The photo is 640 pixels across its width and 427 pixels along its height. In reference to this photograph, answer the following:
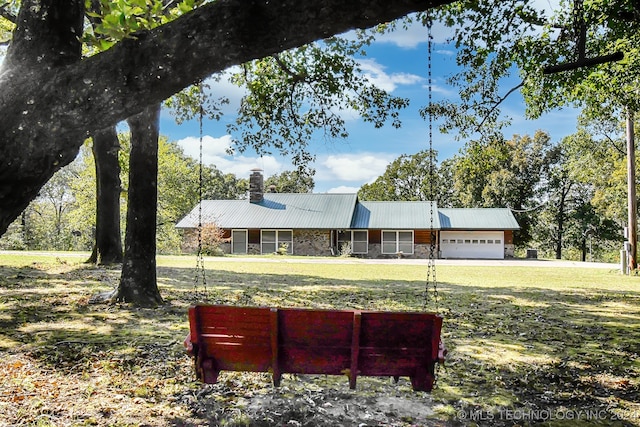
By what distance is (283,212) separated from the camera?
37656mm

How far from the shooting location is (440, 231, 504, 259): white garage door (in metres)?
36.0

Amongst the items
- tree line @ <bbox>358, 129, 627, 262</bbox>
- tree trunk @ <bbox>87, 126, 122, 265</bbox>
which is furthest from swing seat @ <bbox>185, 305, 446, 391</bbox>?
tree line @ <bbox>358, 129, 627, 262</bbox>

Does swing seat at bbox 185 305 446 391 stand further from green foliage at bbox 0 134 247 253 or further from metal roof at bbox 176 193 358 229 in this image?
green foliage at bbox 0 134 247 253

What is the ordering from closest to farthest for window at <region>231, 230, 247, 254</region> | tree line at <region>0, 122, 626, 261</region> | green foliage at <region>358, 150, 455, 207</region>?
window at <region>231, 230, 247, 254</region> < tree line at <region>0, 122, 626, 261</region> < green foliage at <region>358, 150, 455, 207</region>

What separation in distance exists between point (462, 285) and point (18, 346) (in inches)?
481

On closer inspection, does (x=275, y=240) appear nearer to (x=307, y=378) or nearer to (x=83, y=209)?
(x=83, y=209)

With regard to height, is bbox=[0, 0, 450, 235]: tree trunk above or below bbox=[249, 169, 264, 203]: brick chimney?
below

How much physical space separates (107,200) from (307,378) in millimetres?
14121

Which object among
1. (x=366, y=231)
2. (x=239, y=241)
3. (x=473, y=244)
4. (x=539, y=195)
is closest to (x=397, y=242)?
(x=366, y=231)

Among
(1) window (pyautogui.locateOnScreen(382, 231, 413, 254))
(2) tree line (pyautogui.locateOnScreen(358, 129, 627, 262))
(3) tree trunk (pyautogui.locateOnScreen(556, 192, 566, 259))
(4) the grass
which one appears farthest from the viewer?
(3) tree trunk (pyautogui.locateOnScreen(556, 192, 566, 259))

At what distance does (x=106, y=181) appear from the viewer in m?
17.0

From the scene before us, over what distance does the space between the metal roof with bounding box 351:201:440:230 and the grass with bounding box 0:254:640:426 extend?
82.2 feet

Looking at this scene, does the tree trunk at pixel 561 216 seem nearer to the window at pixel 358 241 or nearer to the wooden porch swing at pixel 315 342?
the window at pixel 358 241

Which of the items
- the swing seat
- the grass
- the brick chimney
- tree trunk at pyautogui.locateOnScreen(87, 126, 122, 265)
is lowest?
the grass
